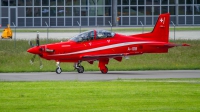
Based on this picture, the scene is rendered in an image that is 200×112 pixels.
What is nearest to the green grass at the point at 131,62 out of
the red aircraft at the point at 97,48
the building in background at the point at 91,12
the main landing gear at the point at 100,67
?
the main landing gear at the point at 100,67

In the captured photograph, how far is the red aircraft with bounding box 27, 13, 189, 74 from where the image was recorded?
29.2 m

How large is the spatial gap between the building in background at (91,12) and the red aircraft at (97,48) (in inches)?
1315

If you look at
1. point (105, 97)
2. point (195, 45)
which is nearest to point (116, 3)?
point (195, 45)

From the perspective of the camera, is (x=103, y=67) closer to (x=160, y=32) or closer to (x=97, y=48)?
(x=97, y=48)

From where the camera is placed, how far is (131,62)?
34.6 meters

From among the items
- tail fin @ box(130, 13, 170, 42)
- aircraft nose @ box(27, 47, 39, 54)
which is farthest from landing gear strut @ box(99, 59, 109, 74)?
aircraft nose @ box(27, 47, 39, 54)

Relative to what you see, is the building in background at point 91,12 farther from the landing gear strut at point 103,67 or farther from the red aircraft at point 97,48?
the landing gear strut at point 103,67

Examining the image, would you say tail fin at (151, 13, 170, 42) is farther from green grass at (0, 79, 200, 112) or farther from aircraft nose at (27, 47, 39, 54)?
green grass at (0, 79, 200, 112)

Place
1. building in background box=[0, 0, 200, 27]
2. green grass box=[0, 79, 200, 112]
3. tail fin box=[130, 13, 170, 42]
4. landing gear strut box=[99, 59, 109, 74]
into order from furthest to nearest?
building in background box=[0, 0, 200, 27]
tail fin box=[130, 13, 170, 42]
landing gear strut box=[99, 59, 109, 74]
green grass box=[0, 79, 200, 112]

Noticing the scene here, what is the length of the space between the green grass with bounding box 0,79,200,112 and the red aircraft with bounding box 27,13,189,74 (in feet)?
27.6

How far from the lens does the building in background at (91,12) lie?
6362 cm

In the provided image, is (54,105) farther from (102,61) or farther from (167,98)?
(102,61)

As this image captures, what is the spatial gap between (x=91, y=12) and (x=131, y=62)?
30323 mm

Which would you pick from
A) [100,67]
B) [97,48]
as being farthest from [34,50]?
[100,67]
